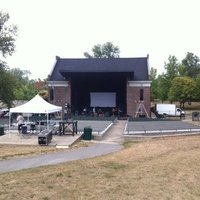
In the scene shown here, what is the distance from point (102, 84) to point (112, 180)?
152 feet

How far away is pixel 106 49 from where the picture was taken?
120375 mm

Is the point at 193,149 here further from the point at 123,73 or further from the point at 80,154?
the point at 123,73

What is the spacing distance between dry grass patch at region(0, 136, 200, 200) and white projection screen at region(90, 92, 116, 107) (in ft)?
130

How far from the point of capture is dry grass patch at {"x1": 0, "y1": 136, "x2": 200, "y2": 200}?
11.8 meters

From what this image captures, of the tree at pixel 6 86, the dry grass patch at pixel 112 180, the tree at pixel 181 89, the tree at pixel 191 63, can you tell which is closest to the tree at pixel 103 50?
the tree at pixel 191 63

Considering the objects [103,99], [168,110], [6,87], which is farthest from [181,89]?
[6,87]

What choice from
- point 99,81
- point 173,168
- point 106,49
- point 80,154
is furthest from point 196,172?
point 106,49

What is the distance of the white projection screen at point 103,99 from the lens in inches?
2298

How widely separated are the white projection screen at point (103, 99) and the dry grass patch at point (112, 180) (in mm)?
39652

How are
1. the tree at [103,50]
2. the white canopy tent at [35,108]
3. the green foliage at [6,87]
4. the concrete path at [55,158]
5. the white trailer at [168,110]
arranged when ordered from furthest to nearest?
the tree at [103,50] → the white trailer at [168,110] → the green foliage at [6,87] → the white canopy tent at [35,108] → the concrete path at [55,158]

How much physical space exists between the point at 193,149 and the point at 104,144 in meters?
5.71

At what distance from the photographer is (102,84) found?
59656 millimetres

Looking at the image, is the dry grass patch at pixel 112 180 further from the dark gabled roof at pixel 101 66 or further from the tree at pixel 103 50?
the tree at pixel 103 50

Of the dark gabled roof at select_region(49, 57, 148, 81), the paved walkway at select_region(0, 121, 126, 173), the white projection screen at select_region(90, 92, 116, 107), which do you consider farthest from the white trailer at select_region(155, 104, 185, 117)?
the paved walkway at select_region(0, 121, 126, 173)
